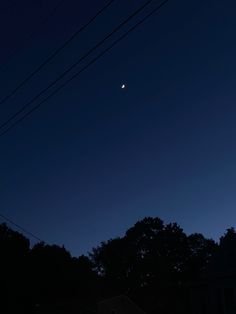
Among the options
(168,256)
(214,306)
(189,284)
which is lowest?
(214,306)

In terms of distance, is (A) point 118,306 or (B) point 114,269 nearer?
(A) point 118,306

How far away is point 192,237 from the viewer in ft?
251

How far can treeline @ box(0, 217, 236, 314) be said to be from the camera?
1780 inches

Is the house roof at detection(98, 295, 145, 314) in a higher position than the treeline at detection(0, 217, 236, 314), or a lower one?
lower

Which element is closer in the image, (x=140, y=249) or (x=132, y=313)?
(x=132, y=313)

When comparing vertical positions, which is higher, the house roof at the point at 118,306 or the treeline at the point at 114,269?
the treeline at the point at 114,269

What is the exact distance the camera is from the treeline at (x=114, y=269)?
1780 inches

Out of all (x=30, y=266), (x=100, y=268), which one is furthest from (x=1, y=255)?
(x=100, y=268)

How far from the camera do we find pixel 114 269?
71.4 metres

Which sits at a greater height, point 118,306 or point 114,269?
point 114,269

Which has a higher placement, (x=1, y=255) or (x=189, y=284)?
(x=1, y=255)

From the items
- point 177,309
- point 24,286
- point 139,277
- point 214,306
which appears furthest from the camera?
point 139,277

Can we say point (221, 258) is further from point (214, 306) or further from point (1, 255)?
point (1, 255)

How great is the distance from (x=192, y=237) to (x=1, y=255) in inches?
1459
